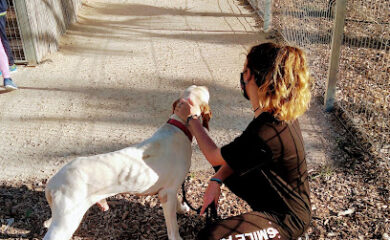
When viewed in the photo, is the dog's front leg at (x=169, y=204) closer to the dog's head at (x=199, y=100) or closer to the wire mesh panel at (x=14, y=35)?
the dog's head at (x=199, y=100)

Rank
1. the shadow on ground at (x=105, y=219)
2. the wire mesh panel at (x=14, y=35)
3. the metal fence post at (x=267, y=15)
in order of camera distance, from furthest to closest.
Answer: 1. the metal fence post at (x=267, y=15)
2. the wire mesh panel at (x=14, y=35)
3. the shadow on ground at (x=105, y=219)

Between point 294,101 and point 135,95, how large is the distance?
3012 millimetres

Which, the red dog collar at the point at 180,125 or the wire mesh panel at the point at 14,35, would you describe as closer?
the red dog collar at the point at 180,125

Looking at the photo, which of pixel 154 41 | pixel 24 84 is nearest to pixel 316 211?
pixel 24 84

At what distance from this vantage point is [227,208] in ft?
10.7

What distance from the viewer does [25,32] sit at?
5609 millimetres

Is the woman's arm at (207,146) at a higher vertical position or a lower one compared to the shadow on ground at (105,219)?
higher

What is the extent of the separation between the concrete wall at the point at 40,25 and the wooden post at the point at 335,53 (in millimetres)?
3784

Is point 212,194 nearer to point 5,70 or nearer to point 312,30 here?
point 5,70

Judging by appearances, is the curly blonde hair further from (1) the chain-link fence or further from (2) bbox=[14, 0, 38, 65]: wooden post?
(2) bbox=[14, 0, 38, 65]: wooden post

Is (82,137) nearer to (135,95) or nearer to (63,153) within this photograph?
(63,153)

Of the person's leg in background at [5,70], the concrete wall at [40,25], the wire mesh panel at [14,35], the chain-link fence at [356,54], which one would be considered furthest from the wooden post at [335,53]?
the wire mesh panel at [14,35]

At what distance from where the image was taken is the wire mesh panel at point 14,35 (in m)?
5.70

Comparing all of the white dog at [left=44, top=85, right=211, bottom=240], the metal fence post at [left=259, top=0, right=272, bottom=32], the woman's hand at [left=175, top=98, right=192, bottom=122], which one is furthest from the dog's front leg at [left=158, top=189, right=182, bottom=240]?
the metal fence post at [left=259, top=0, right=272, bottom=32]
